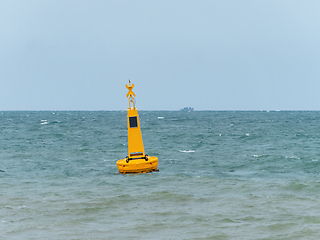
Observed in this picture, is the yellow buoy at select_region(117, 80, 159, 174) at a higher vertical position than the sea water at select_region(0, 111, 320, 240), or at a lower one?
higher

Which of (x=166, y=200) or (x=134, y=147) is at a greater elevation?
(x=134, y=147)

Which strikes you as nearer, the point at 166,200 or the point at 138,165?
the point at 166,200

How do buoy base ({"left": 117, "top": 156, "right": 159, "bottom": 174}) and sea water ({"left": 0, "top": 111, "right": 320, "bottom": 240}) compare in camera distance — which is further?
buoy base ({"left": 117, "top": 156, "right": 159, "bottom": 174})

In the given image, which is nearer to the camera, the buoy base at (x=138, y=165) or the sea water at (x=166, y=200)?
the sea water at (x=166, y=200)

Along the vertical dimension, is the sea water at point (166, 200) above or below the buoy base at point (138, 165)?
below

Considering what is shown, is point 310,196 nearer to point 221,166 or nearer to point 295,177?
point 295,177

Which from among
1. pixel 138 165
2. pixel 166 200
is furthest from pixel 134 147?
pixel 166 200

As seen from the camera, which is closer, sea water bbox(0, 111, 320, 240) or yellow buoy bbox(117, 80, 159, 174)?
sea water bbox(0, 111, 320, 240)

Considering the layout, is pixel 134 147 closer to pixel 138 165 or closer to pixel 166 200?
pixel 138 165

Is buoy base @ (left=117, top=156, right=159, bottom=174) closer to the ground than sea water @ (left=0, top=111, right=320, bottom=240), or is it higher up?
higher up

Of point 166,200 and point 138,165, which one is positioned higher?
point 138,165

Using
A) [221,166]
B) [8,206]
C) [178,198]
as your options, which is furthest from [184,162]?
[8,206]

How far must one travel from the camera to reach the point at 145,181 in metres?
18.4

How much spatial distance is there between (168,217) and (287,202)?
15.0 feet
